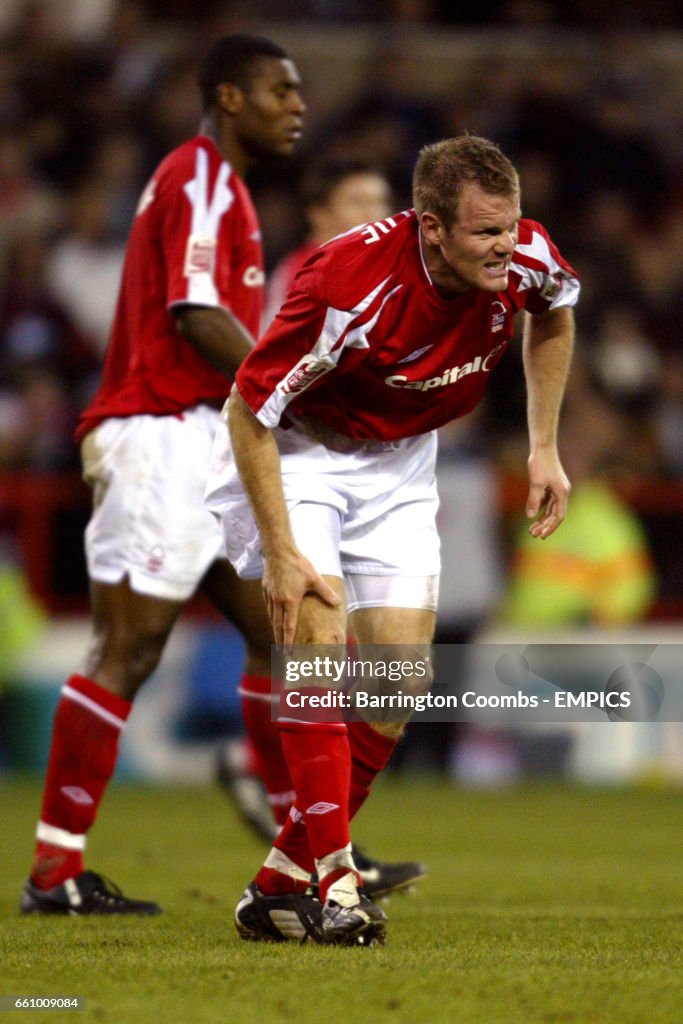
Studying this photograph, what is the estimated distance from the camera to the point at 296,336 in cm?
373

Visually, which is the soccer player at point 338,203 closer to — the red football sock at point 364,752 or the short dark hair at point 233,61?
the short dark hair at point 233,61

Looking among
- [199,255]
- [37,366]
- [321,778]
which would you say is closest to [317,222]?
[199,255]

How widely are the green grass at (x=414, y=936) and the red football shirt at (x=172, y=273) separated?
1.39 metres

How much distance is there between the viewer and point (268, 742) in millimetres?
4945

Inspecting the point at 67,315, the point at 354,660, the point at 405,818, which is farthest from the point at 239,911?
the point at 67,315

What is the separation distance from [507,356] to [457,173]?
694 cm

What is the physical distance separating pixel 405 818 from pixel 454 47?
7.32m

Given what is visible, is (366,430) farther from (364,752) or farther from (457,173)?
(364,752)

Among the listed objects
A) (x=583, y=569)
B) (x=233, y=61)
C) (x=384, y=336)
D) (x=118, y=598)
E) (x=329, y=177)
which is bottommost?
(x=583, y=569)

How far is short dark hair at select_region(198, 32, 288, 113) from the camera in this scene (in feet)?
16.7

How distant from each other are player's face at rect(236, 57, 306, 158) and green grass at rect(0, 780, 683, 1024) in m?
2.12

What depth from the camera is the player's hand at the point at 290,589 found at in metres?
3.71

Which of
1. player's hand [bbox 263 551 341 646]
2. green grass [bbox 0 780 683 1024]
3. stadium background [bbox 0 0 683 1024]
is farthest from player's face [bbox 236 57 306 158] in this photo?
stadium background [bbox 0 0 683 1024]

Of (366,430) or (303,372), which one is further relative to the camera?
(366,430)
